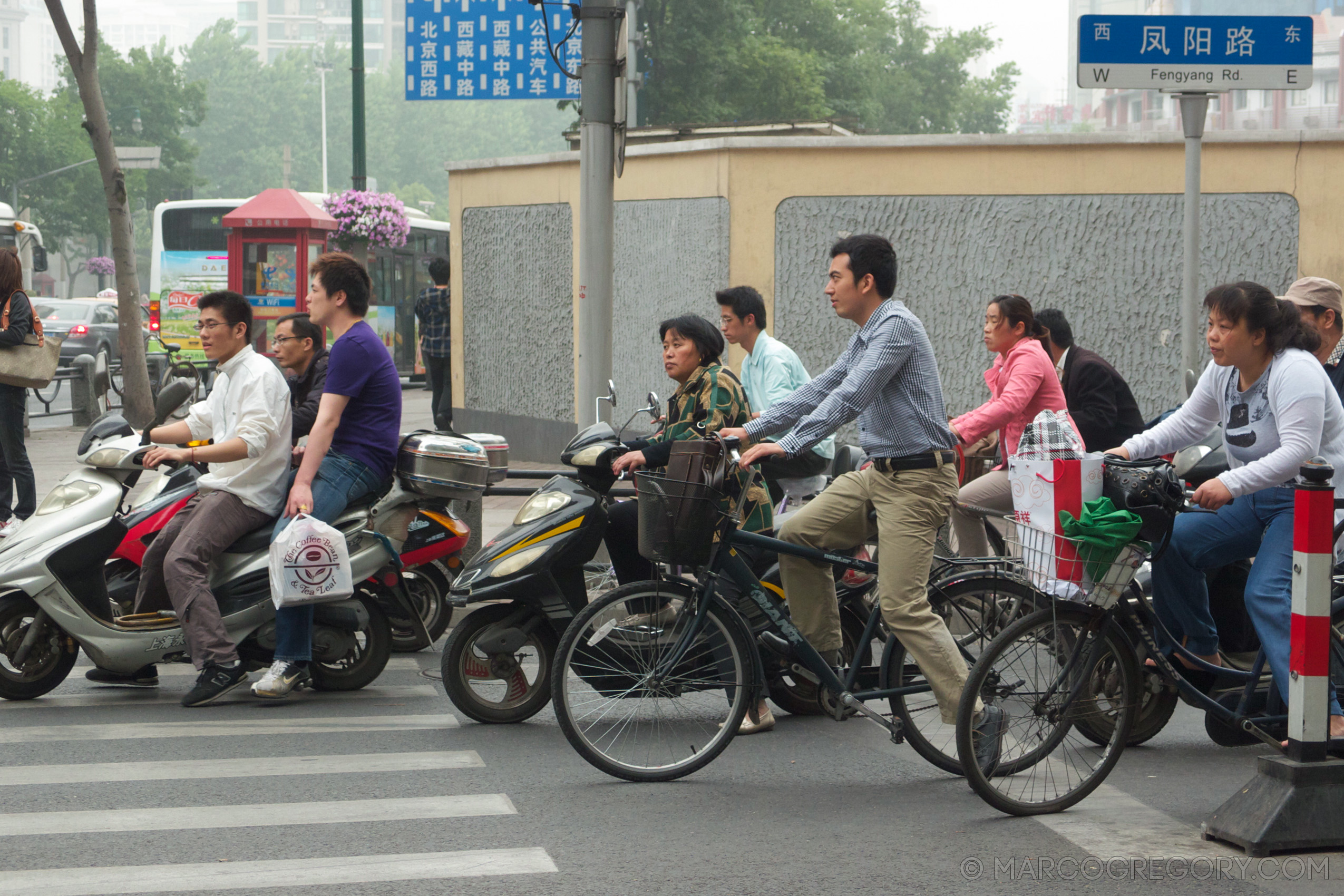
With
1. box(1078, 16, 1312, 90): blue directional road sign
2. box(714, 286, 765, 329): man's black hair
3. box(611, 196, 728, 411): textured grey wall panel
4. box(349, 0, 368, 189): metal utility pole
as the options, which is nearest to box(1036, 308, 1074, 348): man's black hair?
box(1078, 16, 1312, 90): blue directional road sign

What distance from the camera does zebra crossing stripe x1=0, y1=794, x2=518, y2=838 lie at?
4625mm

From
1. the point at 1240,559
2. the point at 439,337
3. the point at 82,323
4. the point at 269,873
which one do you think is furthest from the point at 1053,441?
the point at 82,323

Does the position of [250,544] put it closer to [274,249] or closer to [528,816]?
[528,816]

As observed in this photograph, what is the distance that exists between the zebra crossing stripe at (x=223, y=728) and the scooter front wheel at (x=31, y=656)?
438 millimetres

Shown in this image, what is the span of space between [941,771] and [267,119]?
10858cm

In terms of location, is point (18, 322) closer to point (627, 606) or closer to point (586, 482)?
point (586, 482)

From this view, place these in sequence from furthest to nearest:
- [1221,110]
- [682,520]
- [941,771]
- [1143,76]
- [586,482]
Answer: [1221,110] → [1143,76] → [586,482] → [941,771] → [682,520]

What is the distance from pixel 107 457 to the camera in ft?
20.7

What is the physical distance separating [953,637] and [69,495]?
3690 mm

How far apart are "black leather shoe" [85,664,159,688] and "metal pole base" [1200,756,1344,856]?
4348mm

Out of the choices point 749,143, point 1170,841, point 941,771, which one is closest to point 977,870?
point 1170,841

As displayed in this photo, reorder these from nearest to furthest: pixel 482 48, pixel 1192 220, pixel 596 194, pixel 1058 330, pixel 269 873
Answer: pixel 269 873
pixel 1058 330
pixel 1192 220
pixel 596 194
pixel 482 48

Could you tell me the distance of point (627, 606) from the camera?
5023 mm

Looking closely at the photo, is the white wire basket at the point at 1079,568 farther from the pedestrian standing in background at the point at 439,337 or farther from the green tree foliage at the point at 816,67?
the green tree foliage at the point at 816,67
